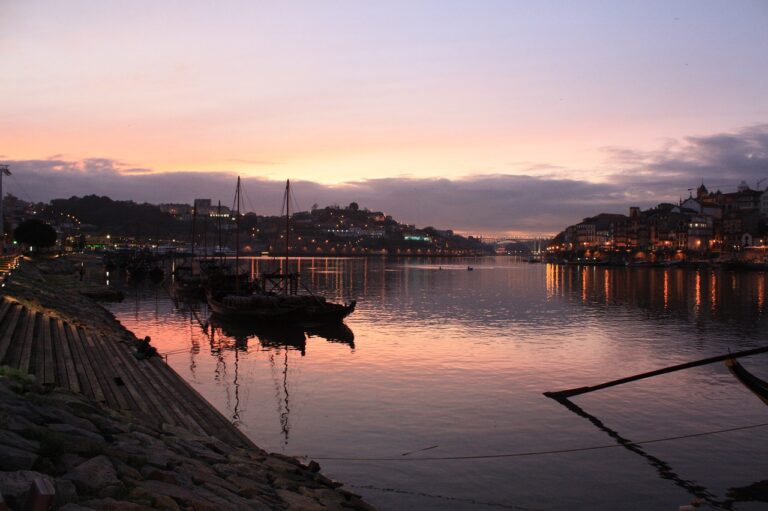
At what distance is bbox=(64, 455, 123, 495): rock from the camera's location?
8.30 m

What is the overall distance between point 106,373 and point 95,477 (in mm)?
12428

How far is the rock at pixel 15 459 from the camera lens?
8.13 metres

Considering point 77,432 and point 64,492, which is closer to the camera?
point 64,492

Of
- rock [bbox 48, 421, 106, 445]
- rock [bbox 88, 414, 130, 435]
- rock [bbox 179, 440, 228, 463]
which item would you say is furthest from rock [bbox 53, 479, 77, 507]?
rock [bbox 179, 440, 228, 463]

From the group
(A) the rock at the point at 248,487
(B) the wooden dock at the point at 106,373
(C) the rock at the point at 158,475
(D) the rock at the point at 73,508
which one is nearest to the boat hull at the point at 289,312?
(B) the wooden dock at the point at 106,373

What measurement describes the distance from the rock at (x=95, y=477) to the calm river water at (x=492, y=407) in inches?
292

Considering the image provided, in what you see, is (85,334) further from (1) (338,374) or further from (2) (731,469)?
(2) (731,469)

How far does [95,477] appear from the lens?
28.2 feet

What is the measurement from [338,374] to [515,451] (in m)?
13.0

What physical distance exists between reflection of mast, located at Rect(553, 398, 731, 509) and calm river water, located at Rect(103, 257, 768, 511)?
2.4 inches

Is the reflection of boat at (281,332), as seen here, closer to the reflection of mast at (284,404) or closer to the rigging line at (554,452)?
the reflection of mast at (284,404)

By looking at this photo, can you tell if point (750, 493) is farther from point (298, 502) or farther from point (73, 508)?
point (73, 508)

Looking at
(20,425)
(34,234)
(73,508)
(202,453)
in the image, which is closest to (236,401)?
(202,453)

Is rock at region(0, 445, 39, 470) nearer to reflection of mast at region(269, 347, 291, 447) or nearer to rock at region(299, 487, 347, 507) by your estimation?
rock at region(299, 487, 347, 507)
